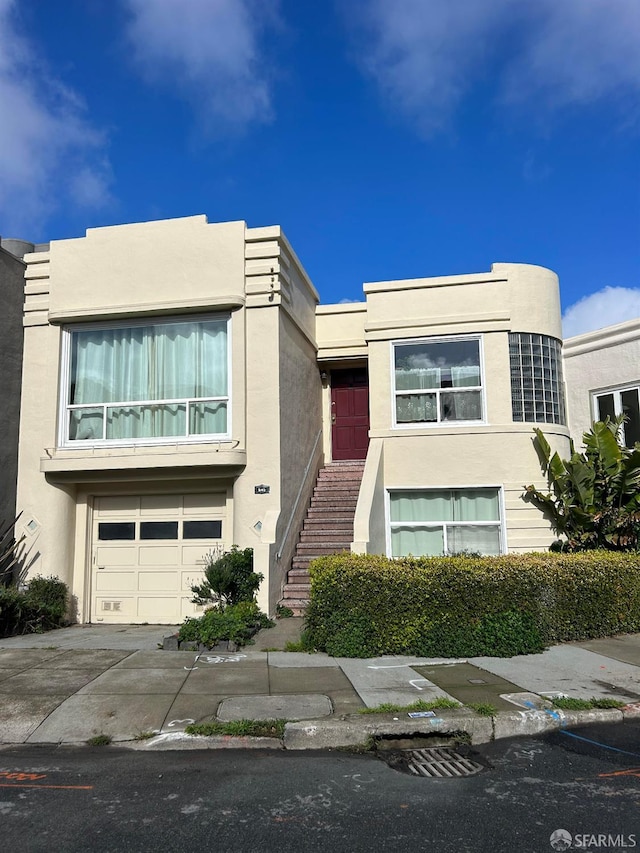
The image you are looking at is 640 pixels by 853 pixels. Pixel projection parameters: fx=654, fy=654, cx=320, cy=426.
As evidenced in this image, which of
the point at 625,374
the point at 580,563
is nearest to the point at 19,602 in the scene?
the point at 580,563

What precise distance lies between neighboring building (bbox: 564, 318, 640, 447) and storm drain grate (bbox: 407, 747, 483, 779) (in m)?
9.32

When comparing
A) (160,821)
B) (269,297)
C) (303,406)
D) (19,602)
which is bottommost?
(160,821)

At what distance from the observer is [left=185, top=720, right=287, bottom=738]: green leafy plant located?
5730 millimetres

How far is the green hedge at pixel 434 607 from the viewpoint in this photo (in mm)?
8477

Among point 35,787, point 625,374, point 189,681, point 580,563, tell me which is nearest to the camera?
point 35,787

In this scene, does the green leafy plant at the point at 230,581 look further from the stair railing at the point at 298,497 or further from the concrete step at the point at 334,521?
the concrete step at the point at 334,521

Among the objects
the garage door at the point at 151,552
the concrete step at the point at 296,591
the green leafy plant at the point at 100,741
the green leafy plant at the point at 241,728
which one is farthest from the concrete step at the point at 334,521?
the green leafy plant at the point at 100,741

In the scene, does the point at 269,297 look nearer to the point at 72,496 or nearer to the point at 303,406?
the point at 303,406

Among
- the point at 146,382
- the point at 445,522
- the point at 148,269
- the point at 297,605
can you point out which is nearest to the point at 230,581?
the point at 297,605

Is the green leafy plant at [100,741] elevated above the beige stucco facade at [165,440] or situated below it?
below

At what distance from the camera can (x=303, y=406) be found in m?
13.3

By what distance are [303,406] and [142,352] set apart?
334cm

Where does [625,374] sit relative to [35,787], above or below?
above

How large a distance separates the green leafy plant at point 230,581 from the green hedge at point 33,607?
8.53 feet
